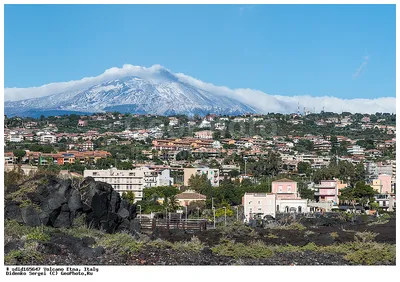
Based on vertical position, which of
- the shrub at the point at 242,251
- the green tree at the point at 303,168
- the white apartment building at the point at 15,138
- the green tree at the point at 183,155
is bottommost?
the shrub at the point at 242,251

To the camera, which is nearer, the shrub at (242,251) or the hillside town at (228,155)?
the shrub at (242,251)

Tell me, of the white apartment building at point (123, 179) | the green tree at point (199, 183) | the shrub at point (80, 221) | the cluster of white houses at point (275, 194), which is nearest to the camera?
the shrub at point (80, 221)

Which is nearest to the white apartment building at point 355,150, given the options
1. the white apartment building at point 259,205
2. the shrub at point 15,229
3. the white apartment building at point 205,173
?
the white apartment building at point 205,173

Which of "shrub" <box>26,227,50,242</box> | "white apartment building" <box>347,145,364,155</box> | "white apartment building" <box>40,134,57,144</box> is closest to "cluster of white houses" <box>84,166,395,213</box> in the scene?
"shrub" <box>26,227,50,242</box>

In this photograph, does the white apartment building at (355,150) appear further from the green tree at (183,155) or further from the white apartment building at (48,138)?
the white apartment building at (48,138)

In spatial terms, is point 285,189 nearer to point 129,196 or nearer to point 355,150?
point 129,196

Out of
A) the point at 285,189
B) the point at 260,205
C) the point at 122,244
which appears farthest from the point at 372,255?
the point at 285,189
